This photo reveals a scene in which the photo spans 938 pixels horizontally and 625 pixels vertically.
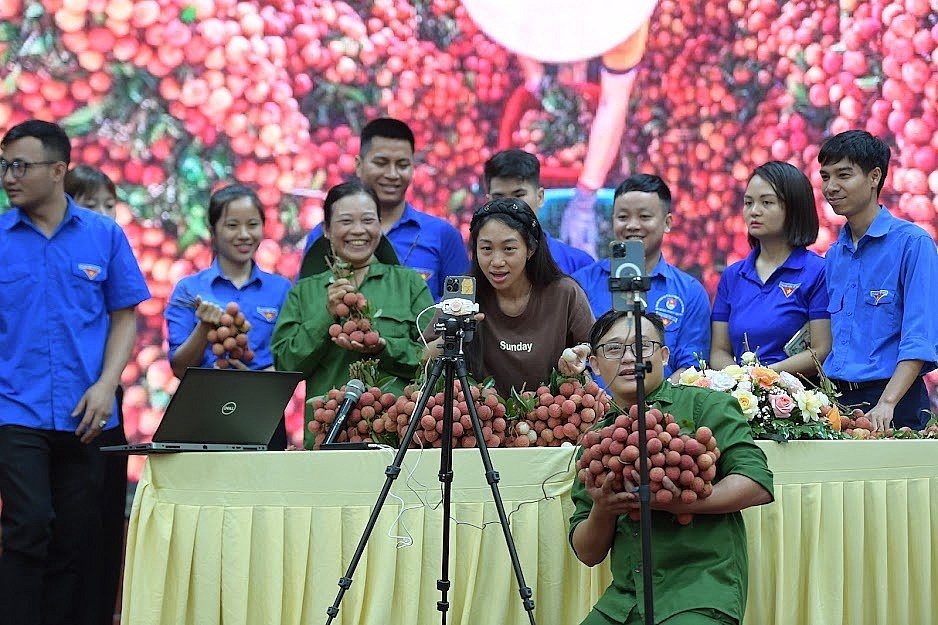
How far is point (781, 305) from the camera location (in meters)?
4.05

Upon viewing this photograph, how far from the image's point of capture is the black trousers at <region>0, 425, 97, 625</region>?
11.5 feet

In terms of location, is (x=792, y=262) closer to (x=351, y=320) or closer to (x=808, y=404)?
(x=808, y=404)

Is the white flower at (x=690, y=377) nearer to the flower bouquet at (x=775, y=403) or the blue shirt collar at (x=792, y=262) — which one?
the flower bouquet at (x=775, y=403)

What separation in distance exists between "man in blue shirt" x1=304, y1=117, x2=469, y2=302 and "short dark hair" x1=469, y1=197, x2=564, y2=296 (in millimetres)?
827

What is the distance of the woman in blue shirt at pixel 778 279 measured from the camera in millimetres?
4043

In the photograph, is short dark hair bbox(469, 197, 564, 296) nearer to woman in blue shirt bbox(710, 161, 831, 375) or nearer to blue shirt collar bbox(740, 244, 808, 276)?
woman in blue shirt bbox(710, 161, 831, 375)

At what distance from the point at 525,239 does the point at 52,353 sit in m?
1.54

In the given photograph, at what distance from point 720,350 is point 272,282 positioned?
1.66m

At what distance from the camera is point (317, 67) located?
516 centimetres

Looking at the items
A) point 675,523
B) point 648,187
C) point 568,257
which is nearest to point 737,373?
point 675,523

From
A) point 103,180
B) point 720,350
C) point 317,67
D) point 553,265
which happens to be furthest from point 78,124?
point 720,350

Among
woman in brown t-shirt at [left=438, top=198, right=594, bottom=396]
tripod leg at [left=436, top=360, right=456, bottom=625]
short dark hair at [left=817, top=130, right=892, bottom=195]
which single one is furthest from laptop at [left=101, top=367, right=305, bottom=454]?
short dark hair at [left=817, top=130, right=892, bottom=195]

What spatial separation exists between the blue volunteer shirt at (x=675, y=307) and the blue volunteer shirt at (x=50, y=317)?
168 cm

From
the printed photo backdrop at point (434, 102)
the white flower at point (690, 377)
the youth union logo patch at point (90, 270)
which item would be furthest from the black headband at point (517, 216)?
the printed photo backdrop at point (434, 102)
